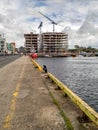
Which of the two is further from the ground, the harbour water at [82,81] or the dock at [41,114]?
the dock at [41,114]

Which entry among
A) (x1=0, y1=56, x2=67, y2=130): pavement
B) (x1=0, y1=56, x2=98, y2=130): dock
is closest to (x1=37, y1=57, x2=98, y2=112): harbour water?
(x1=0, y1=56, x2=98, y2=130): dock

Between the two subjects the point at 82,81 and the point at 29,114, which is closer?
the point at 29,114

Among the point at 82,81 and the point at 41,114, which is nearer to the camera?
the point at 41,114

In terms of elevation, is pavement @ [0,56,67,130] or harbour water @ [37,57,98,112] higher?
pavement @ [0,56,67,130]

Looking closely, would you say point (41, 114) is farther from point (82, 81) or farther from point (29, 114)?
point (82, 81)

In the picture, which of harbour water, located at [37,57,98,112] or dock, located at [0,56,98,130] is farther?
harbour water, located at [37,57,98,112]

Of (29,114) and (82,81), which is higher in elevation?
(29,114)

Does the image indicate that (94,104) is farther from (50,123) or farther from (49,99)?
(50,123)

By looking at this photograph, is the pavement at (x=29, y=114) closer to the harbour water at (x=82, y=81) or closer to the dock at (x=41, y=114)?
the dock at (x=41, y=114)

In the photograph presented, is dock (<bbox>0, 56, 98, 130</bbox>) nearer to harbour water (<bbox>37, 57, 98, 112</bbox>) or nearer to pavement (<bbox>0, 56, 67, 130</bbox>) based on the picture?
pavement (<bbox>0, 56, 67, 130</bbox>)

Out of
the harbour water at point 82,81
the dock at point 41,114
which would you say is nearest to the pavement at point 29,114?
the dock at point 41,114

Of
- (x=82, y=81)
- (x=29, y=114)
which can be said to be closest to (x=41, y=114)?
(x=29, y=114)

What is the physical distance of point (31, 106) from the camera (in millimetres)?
12375

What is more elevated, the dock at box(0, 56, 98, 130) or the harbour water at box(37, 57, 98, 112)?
the dock at box(0, 56, 98, 130)
